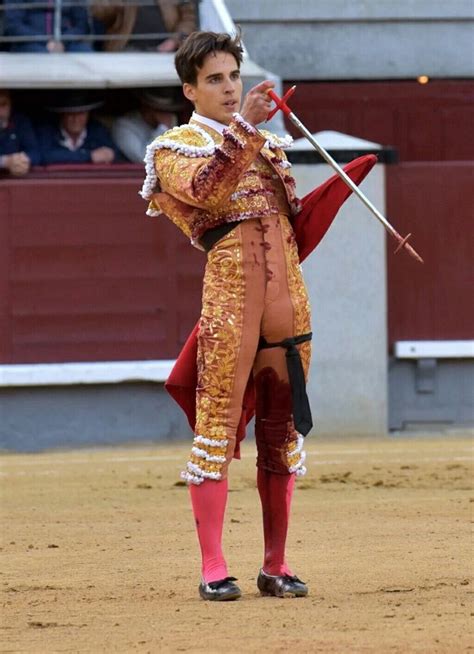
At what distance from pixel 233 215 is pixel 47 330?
17.5 ft

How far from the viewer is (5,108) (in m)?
9.74

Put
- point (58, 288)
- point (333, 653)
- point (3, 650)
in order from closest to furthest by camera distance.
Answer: point (333, 653) < point (3, 650) < point (58, 288)

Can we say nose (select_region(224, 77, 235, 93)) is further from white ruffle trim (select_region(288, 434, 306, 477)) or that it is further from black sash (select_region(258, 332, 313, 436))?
white ruffle trim (select_region(288, 434, 306, 477))

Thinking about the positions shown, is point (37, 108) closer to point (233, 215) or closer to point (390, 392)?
point (390, 392)

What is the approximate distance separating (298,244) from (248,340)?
32cm

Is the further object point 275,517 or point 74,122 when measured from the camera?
point 74,122

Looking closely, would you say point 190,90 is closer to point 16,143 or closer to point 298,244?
point 298,244

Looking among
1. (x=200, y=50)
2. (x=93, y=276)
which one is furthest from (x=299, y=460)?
(x=93, y=276)

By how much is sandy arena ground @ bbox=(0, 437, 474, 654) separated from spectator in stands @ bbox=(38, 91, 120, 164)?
2145 mm

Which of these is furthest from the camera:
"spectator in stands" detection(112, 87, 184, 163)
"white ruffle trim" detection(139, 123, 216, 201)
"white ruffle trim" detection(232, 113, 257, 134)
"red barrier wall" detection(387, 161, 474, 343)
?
"spectator in stands" detection(112, 87, 184, 163)

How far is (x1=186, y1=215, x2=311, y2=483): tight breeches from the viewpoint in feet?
12.8

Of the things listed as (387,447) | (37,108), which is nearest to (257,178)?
(387,447)

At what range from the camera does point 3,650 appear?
3488 millimetres

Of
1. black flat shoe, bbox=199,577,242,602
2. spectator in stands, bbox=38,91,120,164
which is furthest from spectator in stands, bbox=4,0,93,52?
black flat shoe, bbox=199,577,242,602
